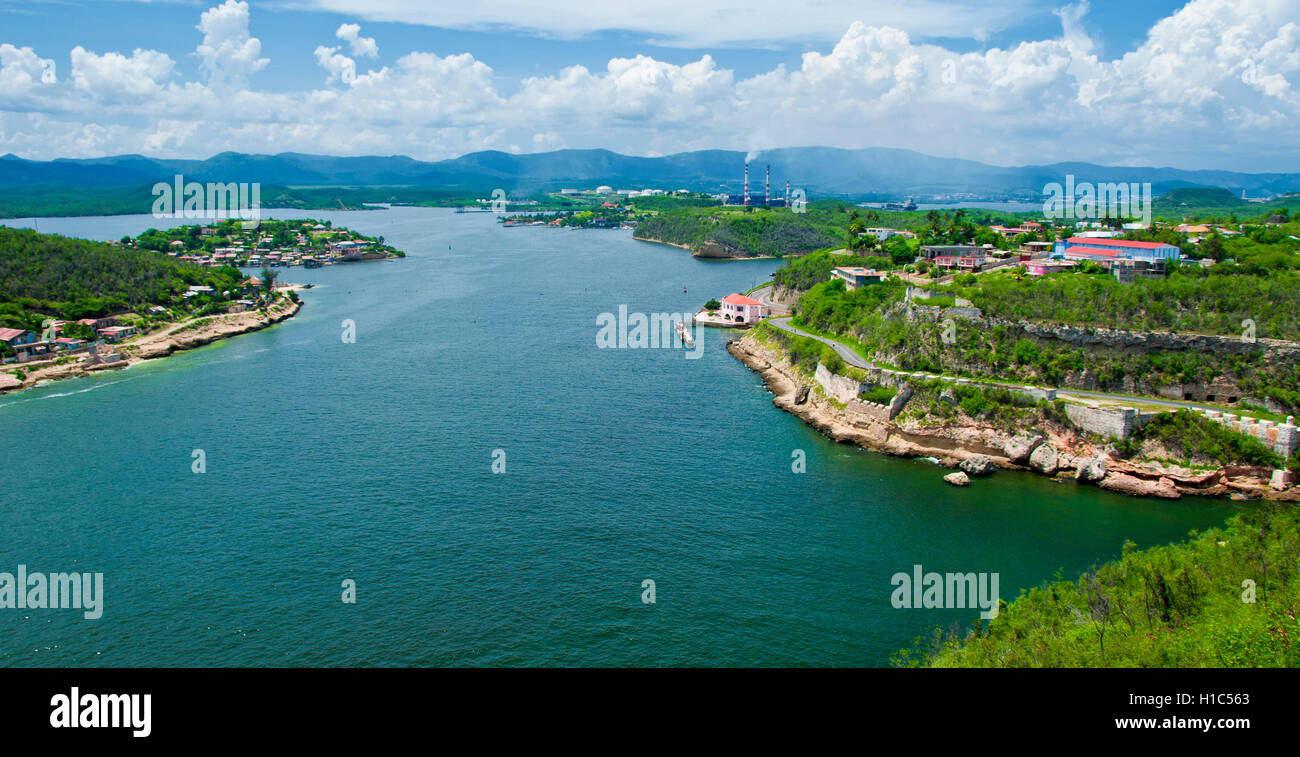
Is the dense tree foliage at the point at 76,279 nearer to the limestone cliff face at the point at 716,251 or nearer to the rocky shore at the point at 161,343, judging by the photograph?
the rocky shore at the point at 161,343

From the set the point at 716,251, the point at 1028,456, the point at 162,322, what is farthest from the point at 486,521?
the point at 716,251

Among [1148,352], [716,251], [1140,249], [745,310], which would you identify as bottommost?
[1148,352]

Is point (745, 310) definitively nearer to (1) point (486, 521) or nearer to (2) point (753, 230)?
(1) point (486, 521)

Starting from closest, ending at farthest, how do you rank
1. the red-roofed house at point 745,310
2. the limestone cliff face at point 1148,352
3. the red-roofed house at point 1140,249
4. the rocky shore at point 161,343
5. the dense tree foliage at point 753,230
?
the limestone cliff face at point 1148,352
the red-roofed house at point 1140,249
the rocky shore at point 161,343
the red-roofed house at point 745,310
the dense tree foliage at point 753,230

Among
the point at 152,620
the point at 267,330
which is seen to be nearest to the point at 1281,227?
the point at 152,620

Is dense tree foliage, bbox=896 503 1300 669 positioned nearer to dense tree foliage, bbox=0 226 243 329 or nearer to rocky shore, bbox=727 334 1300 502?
rocky shore, bbox=727 334 1300 502

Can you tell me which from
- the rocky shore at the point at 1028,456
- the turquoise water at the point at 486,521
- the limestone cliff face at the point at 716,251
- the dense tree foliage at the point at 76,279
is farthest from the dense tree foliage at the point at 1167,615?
the limestone cliff face at the point at 716,251

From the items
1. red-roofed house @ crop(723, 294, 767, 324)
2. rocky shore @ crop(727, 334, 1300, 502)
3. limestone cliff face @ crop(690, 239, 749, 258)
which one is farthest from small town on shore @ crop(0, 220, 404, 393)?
limestone cliff face @ crop(690, 239, 749, 258)
